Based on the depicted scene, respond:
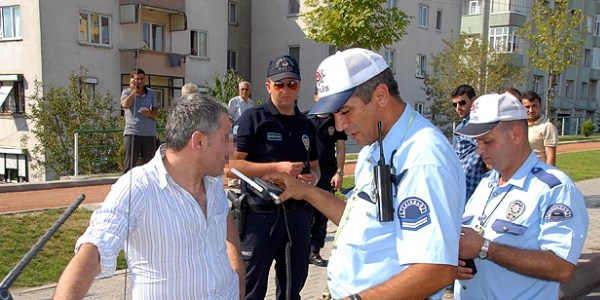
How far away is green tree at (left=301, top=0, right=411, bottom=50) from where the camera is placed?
10.7m

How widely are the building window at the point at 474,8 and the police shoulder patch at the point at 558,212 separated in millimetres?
41180

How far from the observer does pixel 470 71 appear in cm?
2780

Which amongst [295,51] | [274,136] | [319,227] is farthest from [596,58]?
[274,136]

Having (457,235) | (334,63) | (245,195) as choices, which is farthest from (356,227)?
(245,195)

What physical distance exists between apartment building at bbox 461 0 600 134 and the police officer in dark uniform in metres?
30.5

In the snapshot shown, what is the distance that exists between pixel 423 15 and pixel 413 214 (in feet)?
110

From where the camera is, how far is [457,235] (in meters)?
1.65

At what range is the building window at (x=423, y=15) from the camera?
3306cm

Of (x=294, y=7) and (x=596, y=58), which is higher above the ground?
(x=294, y=7)

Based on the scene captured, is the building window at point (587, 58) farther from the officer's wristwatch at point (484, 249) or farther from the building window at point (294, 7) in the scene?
the officer's wristwatch at point (484, 249)

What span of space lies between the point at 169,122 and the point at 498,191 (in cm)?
158

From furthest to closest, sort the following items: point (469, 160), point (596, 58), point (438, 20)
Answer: point (596, 58) < point (438, 20) < point (469, 160)

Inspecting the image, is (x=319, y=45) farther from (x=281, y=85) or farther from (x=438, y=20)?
(x=281, y=85)

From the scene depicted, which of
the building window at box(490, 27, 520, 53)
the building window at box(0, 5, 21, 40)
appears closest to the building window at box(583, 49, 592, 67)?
the building window at box(490, 27, 520, 53)
